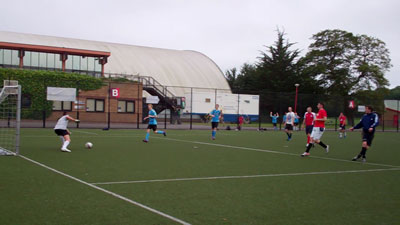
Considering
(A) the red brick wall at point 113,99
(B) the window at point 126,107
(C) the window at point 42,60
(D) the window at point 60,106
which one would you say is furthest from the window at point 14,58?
(B) the window at point 126,107

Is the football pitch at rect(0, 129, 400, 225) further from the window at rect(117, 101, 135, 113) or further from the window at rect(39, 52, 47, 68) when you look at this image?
the window at rect(39, 52, 47, 68)

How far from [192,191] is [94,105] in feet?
115

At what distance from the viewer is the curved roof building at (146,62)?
54281 millimetres

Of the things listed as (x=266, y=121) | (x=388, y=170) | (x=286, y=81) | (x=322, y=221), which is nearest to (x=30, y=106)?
(x=266, y=121)

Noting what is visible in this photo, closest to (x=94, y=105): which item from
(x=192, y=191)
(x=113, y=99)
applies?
(x=113, y=99)

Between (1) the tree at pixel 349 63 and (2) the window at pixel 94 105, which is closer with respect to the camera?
(2) the window at pixel 94 105

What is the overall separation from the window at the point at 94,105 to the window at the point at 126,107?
215 centimetres

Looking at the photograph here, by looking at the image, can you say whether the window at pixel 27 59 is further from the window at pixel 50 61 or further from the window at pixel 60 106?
the window at pixel 60 106

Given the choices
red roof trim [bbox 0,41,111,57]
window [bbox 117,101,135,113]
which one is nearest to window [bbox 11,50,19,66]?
red roof trim [bbox 0,41,111,57]

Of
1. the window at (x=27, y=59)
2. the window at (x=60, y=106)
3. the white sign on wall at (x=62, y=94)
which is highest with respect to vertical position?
the window at (x=27, y=59)

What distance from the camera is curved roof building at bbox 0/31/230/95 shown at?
5428cm

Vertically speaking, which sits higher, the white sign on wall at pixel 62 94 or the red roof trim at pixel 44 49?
the red roof trim at pixel 44 49

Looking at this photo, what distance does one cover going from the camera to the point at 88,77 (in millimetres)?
42875

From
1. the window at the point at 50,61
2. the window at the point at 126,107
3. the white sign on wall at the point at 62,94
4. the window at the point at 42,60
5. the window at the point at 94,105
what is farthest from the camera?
the window at the point at 50,61
